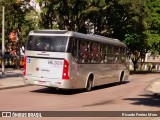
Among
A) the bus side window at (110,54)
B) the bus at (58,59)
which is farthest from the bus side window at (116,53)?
the bus at (58,59)

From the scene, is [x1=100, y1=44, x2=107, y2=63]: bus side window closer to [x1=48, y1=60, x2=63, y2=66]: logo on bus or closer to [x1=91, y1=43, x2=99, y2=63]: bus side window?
[x1=91, y1=43, x2=99, y2=63]: bus side window

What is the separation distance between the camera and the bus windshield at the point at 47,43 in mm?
18936

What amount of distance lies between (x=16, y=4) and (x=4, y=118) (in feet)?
110

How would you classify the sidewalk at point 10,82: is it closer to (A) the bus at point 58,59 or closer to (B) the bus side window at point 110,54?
(A) the bus at point 58,59

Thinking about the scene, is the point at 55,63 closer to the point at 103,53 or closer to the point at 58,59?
the point at 58,59

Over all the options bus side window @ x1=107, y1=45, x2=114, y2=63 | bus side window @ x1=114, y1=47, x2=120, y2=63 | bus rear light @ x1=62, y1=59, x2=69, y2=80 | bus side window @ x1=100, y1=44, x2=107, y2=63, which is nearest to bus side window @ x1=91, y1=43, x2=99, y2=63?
bus side window @ x1=100, y1=44, x2=107, y2=63

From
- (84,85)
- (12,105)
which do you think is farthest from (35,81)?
(12,105)

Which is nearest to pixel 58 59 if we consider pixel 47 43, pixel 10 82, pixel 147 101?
pixel 47 43

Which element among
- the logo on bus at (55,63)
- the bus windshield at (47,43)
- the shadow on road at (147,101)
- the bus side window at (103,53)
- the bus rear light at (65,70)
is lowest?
the shadow on road at (147,101)

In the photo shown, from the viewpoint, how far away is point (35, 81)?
19422 millimetres

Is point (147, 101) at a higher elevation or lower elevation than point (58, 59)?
lower

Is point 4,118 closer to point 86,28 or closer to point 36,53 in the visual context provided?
point 36,53

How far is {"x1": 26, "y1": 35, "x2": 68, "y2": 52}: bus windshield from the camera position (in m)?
18.9

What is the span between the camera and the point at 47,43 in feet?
63.4
